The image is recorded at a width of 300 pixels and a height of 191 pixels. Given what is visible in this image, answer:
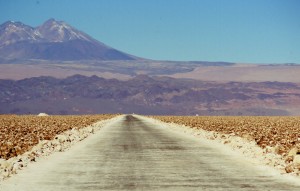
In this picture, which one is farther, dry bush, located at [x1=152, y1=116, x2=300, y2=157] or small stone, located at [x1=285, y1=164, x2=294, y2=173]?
dry bush, located at [x1=152, y1=116, x2=300, y2=157]

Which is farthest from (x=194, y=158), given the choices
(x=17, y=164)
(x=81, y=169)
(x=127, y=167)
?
(x=17, y=164)

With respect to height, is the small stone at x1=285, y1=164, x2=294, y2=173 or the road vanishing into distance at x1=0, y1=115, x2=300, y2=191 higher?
the small stone at x1=285, y1=164, x2=294, y2=173

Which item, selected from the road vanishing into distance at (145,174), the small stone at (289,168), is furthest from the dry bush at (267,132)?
the road vanishing into distance at (145,174)

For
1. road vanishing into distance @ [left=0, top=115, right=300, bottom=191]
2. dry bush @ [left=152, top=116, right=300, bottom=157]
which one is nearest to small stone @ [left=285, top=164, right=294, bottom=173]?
road vanishing into distance @ [left=0, top=115, right=300, bottom=191]

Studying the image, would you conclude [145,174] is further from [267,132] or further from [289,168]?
[267,132]

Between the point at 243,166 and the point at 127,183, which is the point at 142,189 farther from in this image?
the point at 243,166

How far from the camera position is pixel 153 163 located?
20234 millimetres

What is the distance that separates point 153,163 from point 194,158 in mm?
2731

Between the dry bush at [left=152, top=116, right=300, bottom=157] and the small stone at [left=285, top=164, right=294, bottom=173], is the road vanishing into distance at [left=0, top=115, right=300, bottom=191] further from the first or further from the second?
the dry bush at [left=152, top=116, right=300, bottom=157]

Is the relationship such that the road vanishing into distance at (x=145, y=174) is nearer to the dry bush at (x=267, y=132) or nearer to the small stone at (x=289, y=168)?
the small stone at (x=289, y=168)

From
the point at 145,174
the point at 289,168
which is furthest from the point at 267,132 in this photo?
the point at 145,174

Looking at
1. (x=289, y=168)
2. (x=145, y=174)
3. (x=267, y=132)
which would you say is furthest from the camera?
(x=267, y=132)

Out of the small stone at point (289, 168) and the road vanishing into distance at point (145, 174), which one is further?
the small stone at point (289, 168)

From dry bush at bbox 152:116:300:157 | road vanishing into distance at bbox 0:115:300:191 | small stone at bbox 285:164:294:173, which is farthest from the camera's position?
dry bush at bbox 152:116:300:157
